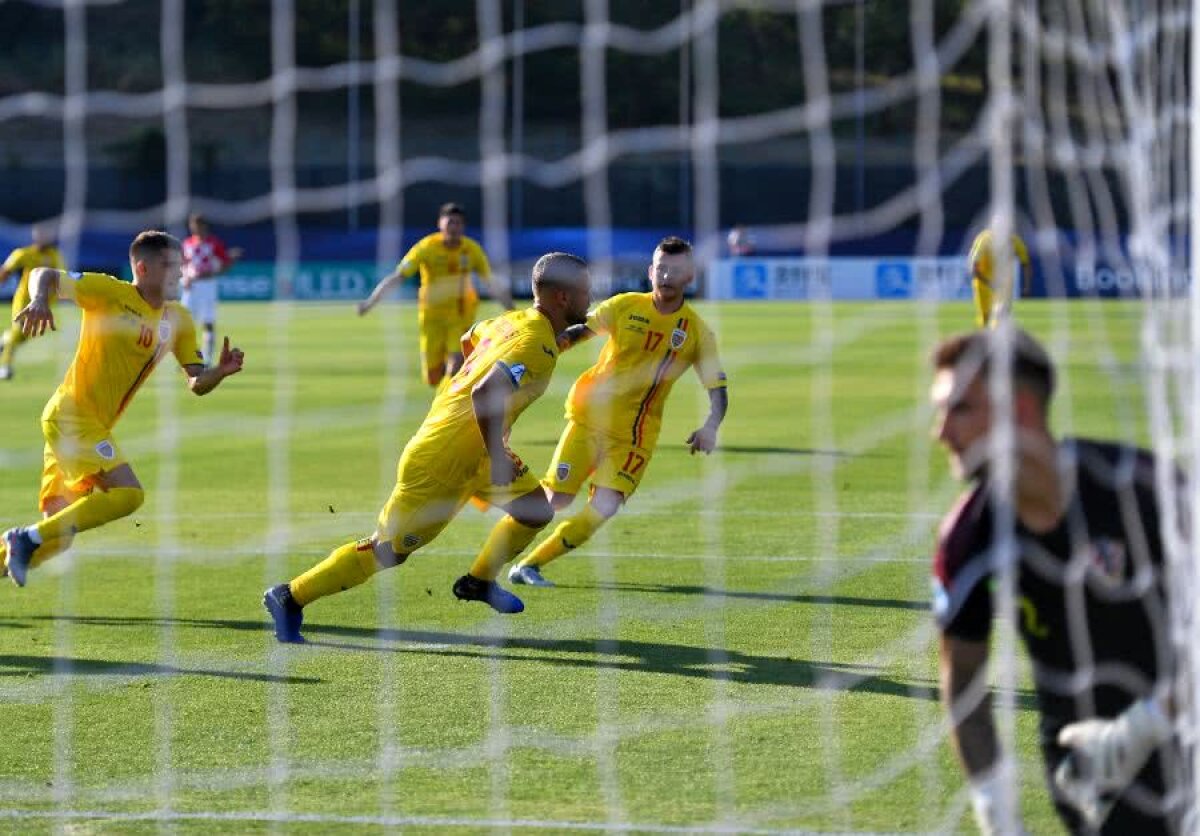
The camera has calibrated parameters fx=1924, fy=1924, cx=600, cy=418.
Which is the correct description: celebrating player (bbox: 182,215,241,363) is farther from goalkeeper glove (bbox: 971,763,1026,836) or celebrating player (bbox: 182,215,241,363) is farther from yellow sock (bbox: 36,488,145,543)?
goalkeeper glove (bbox: 971,763,1026,836)

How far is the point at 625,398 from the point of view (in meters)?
10.3

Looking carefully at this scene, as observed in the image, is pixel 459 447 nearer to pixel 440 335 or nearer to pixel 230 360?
pixel 230 360

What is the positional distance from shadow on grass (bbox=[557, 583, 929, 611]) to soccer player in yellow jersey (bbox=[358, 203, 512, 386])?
27.0ft

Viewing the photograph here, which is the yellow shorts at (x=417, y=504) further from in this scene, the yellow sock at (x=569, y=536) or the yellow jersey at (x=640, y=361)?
the yellow jersey at (x=640, y=361)

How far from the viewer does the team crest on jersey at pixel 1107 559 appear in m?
4.28

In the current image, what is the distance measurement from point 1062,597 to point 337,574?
4423mm

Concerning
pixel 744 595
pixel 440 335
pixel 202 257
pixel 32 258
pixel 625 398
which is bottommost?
pixel 744 595

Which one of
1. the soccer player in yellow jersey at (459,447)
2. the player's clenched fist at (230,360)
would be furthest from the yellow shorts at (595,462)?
the player's clenched fist at (230,360)

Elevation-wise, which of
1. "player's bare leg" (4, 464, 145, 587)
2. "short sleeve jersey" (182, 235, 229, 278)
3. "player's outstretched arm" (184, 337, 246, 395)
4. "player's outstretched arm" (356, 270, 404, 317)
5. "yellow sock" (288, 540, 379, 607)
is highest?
"short sleeve jersey" (182, 235, 229, 278)

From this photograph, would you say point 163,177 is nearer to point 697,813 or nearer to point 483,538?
point 483,538

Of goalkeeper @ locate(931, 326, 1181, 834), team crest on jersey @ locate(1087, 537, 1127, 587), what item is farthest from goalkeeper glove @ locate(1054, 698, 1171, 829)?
team crest on jersey @ locate(1087, 537, 1127, 587)

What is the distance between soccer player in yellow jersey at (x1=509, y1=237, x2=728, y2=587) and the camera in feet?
32.6

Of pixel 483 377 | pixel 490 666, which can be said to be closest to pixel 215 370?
pixel 483 377

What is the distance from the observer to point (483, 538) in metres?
11.5
